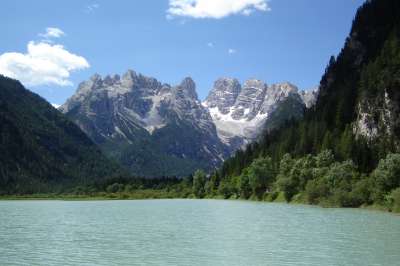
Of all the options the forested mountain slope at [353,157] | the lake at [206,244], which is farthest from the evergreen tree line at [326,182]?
the lake at [206,244]

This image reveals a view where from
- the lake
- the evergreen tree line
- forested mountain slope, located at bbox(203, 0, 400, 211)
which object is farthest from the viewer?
forested mountain slope, located at bbox(203, 0, 400, 211)

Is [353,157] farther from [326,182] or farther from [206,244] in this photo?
[206,244]

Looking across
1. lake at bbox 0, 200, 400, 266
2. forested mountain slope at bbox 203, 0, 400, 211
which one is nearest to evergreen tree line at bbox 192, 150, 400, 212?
forested mountain slope at bbox 203, 0, 400, 211

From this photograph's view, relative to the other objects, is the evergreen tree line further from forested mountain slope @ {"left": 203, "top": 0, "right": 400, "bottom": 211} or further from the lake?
the lake

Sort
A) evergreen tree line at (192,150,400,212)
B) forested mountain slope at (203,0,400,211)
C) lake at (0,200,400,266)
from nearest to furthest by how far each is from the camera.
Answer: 1. lake at (0,200,400,266)
2. evergreen tree line at (192,150,400,212)
3. forested mountain slope at (203,0,400,211)

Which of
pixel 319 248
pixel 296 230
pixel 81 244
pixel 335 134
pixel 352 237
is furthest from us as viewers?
pixel 335 134

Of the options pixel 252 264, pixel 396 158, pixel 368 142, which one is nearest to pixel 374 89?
pixel 368 142

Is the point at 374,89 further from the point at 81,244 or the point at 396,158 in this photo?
the point at 81,244

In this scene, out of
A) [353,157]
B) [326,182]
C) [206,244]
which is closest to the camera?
[206,244]

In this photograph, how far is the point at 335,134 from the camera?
175 metres

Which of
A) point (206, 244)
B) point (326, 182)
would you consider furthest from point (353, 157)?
point (206, 244)

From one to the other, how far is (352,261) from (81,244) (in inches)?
1049

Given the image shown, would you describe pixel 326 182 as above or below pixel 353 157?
below

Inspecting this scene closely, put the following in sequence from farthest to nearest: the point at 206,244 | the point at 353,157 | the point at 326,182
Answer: the point at 353,157, the point at 326,182, the point at 206,244
